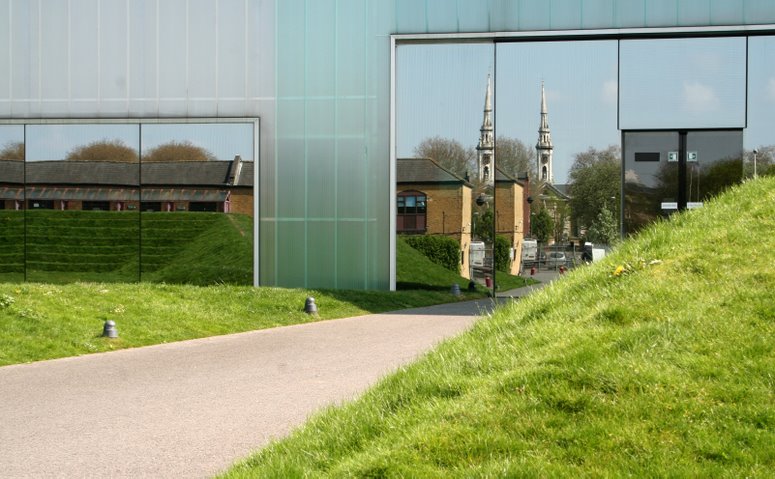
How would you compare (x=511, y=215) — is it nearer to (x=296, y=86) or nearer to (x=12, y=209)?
(x=296, y=86)

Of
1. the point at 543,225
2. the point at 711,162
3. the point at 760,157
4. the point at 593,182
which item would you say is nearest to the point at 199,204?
the point at 543,225

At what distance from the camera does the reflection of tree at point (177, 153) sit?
908 inches

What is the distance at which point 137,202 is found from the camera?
23156 mm

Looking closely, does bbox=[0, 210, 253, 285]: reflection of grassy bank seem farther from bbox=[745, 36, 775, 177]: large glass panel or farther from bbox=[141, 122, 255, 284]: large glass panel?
bbox=[745, 36, 775, 177]: large glass panel

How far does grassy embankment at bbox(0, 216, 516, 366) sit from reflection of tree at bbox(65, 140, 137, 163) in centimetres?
132

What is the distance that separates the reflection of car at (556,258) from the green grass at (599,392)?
47.1ft

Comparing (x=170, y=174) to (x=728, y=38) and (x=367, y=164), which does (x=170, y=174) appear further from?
(x=728, y=38)

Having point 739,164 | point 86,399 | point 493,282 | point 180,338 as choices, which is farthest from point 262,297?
point 739,164

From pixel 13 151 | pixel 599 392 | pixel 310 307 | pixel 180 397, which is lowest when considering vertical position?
pixel 180 397

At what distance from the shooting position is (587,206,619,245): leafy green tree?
22.7 meters

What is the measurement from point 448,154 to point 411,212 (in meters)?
1.58

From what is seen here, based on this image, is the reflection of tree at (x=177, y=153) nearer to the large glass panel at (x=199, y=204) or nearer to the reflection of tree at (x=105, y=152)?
the large glass panel at (x=199, y=204)

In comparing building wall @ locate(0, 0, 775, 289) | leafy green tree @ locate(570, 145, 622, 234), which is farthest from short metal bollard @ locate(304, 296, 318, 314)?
leafy green tree @ locate(570, 145, 622, 234)

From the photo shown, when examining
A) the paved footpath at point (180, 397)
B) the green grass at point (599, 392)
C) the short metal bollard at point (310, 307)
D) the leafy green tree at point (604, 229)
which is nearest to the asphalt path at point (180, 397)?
the paved footpath at point (180, 397)
